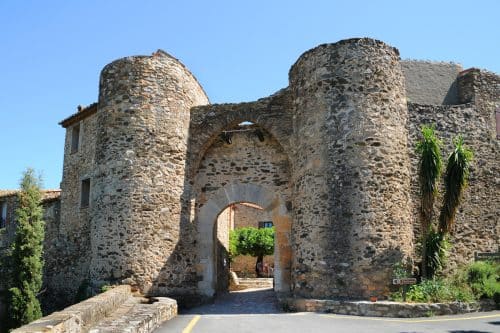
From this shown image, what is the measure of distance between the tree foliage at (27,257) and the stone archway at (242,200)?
634 centimetres

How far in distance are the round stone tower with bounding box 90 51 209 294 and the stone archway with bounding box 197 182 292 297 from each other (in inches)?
17.1

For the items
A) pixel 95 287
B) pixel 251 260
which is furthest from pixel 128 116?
pixel 251 260

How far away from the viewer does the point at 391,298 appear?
11.4 m

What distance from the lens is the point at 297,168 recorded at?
13.6 meters

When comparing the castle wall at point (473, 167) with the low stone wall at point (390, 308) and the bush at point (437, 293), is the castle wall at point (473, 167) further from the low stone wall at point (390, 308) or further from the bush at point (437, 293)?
the low stone wall at point (390, 308)

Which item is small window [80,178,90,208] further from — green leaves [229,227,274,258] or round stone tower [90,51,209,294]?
green leaves [229,227,274,258]

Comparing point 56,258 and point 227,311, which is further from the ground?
point 56,258

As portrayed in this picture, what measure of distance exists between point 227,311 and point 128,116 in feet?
19.9

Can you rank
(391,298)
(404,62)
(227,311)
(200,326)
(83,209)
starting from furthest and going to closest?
(83,209), (404,62), (227,311), (391,298), (200,326)

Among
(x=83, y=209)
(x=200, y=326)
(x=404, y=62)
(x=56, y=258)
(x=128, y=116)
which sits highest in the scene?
(x=404, y=62)

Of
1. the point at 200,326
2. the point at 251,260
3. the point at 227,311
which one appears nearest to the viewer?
the point at 200,326

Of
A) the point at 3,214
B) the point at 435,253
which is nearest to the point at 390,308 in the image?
the point at 435,253

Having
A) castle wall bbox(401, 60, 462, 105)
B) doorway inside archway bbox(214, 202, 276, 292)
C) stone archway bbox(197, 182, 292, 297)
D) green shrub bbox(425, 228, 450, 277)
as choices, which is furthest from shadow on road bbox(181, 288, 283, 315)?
castle wall bbox(401, 60, 462, 105)

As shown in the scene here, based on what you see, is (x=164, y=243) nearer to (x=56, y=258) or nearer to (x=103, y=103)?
(x=103, y=103)
